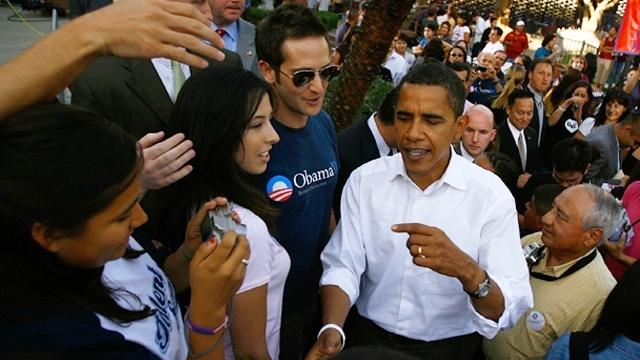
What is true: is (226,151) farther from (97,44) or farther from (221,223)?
(97,44)

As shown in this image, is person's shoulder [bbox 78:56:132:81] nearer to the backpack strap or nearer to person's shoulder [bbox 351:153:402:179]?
person's shoulder [bbox 351:153:402:179]

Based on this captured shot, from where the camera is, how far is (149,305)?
145 centimetres

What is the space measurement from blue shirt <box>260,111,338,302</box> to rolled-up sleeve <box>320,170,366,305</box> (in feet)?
0.54

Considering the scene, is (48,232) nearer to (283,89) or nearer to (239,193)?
Answer: (239,193)

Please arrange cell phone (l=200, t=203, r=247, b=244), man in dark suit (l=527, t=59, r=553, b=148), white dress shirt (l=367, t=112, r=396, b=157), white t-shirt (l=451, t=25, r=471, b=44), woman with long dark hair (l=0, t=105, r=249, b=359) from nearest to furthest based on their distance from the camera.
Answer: woman with long dark hair (l=0, t=105, r=249, b=359) < cell phone (l=200, t=203, r=247, b=244) < white dress shirt (l=367, t=112, r=396, b=157) < man in dark suit (l=527, t=59, r=553, b=148) < white t-shirt (l=451, t=25, r=471, b=44)

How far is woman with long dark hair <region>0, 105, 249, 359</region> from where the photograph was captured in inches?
44.7

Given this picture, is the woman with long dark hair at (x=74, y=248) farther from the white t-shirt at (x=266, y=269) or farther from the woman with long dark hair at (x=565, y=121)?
the woman with long dark hair at (x=565, y=121)

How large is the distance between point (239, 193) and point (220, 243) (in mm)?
515

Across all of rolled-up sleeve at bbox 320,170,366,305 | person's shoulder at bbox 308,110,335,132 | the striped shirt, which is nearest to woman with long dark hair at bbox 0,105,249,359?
rolled-up sleeve at bbox 320,170,366,305

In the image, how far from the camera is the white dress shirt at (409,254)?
208 cm

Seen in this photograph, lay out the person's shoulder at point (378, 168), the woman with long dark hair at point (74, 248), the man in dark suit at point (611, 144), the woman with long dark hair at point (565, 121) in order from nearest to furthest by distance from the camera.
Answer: the woman with long dark hair at point (74, 248), the person's shoulder at point (378, 168), the man in dark suit at point (611, 144), the woman with long dark hair at point (565, 121)

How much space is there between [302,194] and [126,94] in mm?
969

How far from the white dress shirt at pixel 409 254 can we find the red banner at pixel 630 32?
7.49 meters

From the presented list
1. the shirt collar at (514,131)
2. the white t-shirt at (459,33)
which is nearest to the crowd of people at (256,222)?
the shirt collar at (514,131)
